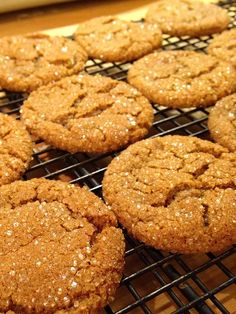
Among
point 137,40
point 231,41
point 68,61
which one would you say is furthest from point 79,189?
point 231,41

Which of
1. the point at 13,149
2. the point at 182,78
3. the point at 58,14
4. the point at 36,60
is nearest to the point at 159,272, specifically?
the point at 13,149

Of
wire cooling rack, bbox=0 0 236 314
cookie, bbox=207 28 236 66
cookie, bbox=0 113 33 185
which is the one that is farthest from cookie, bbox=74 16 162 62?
cookie, bbox=0 113 33 185

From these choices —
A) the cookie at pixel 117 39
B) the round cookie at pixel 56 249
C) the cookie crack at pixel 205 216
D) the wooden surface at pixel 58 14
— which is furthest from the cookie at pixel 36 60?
the cookie crack at pixel 205 216

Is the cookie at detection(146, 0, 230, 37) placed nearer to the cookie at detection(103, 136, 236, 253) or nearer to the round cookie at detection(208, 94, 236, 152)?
the round cookie at detection(208, 94, 236, 152)

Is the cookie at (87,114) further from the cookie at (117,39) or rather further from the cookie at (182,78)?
the cookie at (117,39)

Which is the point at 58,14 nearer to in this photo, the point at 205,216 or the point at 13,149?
the point at 13,149

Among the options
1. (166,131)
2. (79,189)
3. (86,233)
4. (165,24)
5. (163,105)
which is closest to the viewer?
(86,233)

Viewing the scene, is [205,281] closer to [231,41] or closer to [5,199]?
[5,199]
